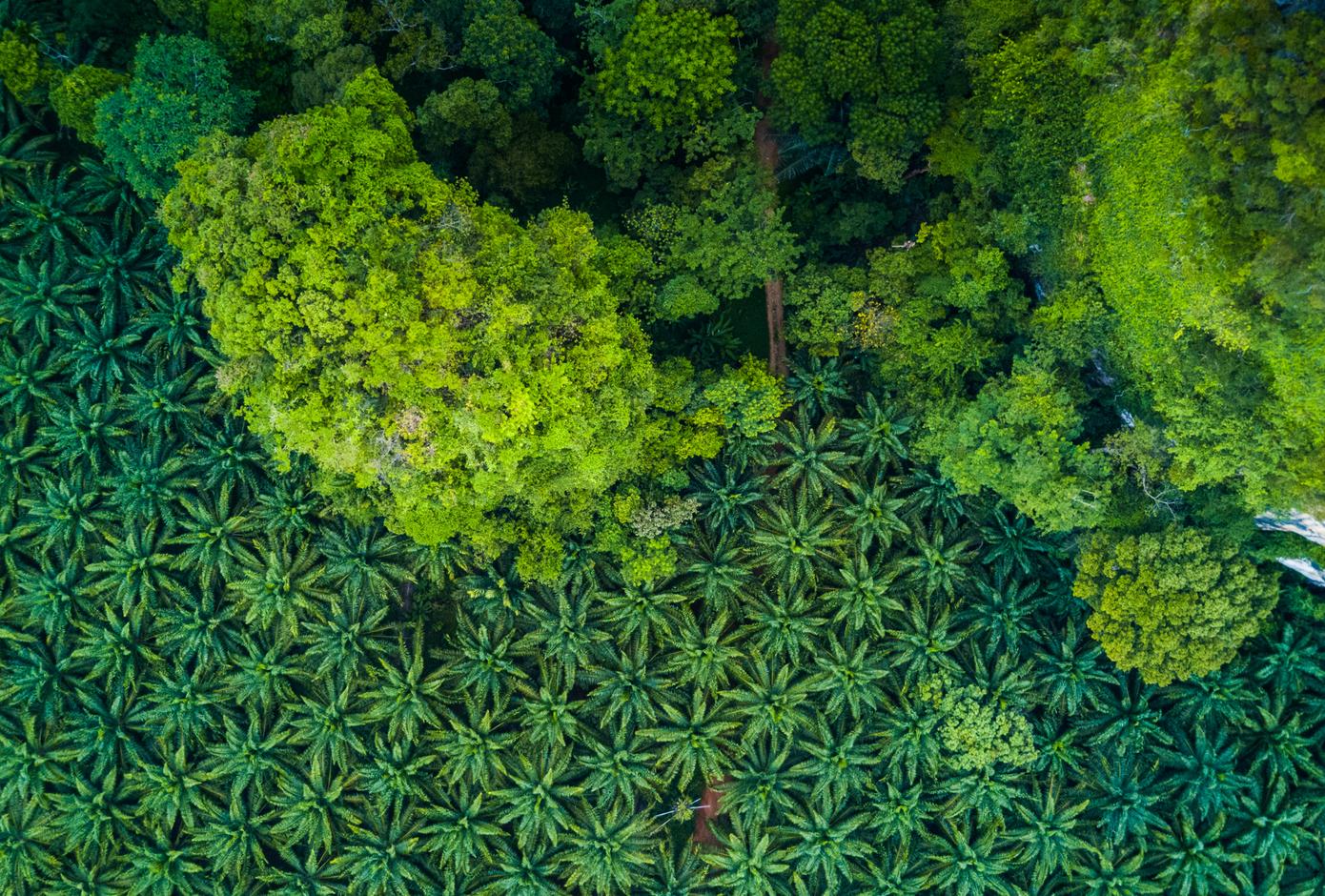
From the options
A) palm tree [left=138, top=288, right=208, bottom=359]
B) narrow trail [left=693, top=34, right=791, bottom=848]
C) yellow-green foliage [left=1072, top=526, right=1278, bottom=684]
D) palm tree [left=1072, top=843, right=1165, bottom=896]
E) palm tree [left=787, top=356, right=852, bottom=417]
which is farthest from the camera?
narrow trail [left=693, top=34, right=791, bottom=848]

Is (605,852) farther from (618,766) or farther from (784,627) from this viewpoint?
(784,627)

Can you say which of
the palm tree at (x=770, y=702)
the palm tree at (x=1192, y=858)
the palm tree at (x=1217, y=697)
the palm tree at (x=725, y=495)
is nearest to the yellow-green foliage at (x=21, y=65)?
the palm tree at (x=725, y=495)

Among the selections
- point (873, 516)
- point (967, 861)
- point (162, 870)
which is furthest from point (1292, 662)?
point (162, 870)

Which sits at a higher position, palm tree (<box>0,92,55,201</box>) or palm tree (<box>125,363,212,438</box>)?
palm tree (<box>0,92,55,201</box>)

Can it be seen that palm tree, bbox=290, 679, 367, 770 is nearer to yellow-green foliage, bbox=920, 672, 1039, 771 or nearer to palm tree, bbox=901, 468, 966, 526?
yellow-green foliage, bbox=920, 672, 1039, 771

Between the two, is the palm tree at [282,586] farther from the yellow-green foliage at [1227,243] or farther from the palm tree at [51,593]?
the yellow-green foliage at [1227,243]

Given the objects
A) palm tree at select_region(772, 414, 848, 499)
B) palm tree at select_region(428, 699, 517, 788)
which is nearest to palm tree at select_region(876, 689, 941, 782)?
palm tree at select_region(772, 414, 848, 499)
